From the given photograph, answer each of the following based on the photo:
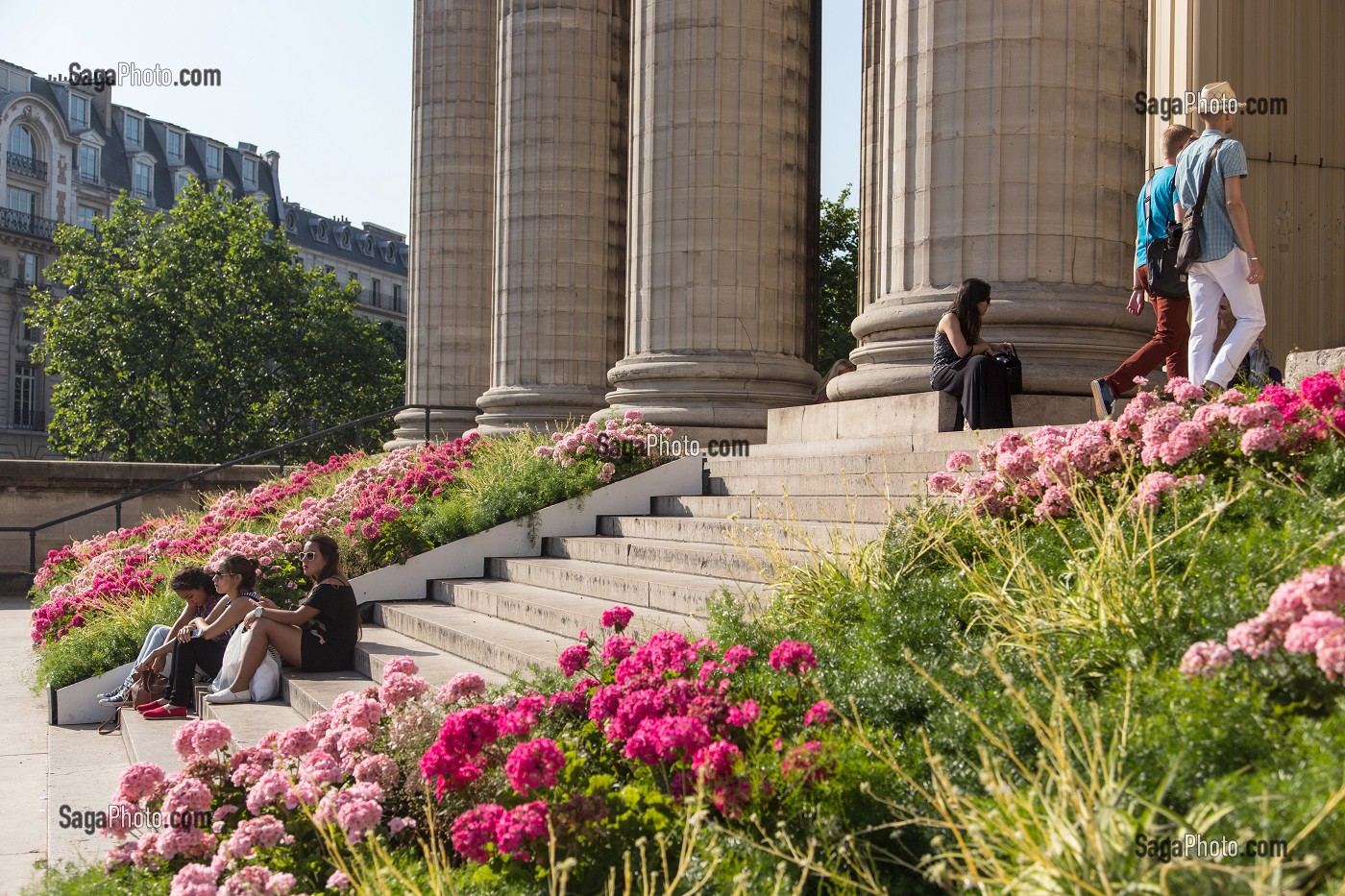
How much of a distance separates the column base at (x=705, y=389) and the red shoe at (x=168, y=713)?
5.66m

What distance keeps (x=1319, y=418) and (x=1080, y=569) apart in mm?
1553

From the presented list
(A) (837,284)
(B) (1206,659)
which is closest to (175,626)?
(B) (1206,659)

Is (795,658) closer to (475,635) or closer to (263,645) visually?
(475,635)

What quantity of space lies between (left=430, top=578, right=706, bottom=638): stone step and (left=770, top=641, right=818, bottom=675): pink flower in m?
1.60

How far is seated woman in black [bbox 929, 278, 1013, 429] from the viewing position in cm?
916

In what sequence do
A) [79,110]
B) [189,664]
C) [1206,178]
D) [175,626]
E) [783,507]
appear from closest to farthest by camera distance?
[1206,178] → [189,664] → [783,507] → [175,626] → [79,110]

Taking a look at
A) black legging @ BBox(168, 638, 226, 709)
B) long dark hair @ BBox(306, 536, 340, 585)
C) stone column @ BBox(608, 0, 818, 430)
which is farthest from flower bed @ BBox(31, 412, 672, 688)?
long dark hair @ BBox(306, 536, 340, 585)

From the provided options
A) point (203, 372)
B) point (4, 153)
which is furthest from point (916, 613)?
point (4, 153)

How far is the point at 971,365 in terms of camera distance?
30.2ft

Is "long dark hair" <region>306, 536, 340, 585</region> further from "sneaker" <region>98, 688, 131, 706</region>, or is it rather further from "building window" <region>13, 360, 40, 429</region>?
"building window" <region>13, 360, 40, 429</region>

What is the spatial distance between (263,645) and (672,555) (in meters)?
Answer: 3.02

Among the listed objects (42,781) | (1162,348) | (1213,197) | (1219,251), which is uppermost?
(1213,197)

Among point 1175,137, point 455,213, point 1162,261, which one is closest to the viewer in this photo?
point 1175,137

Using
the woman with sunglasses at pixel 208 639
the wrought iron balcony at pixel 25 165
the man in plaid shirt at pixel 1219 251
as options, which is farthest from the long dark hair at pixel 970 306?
the wrought iron balcony at pixel 25 165
